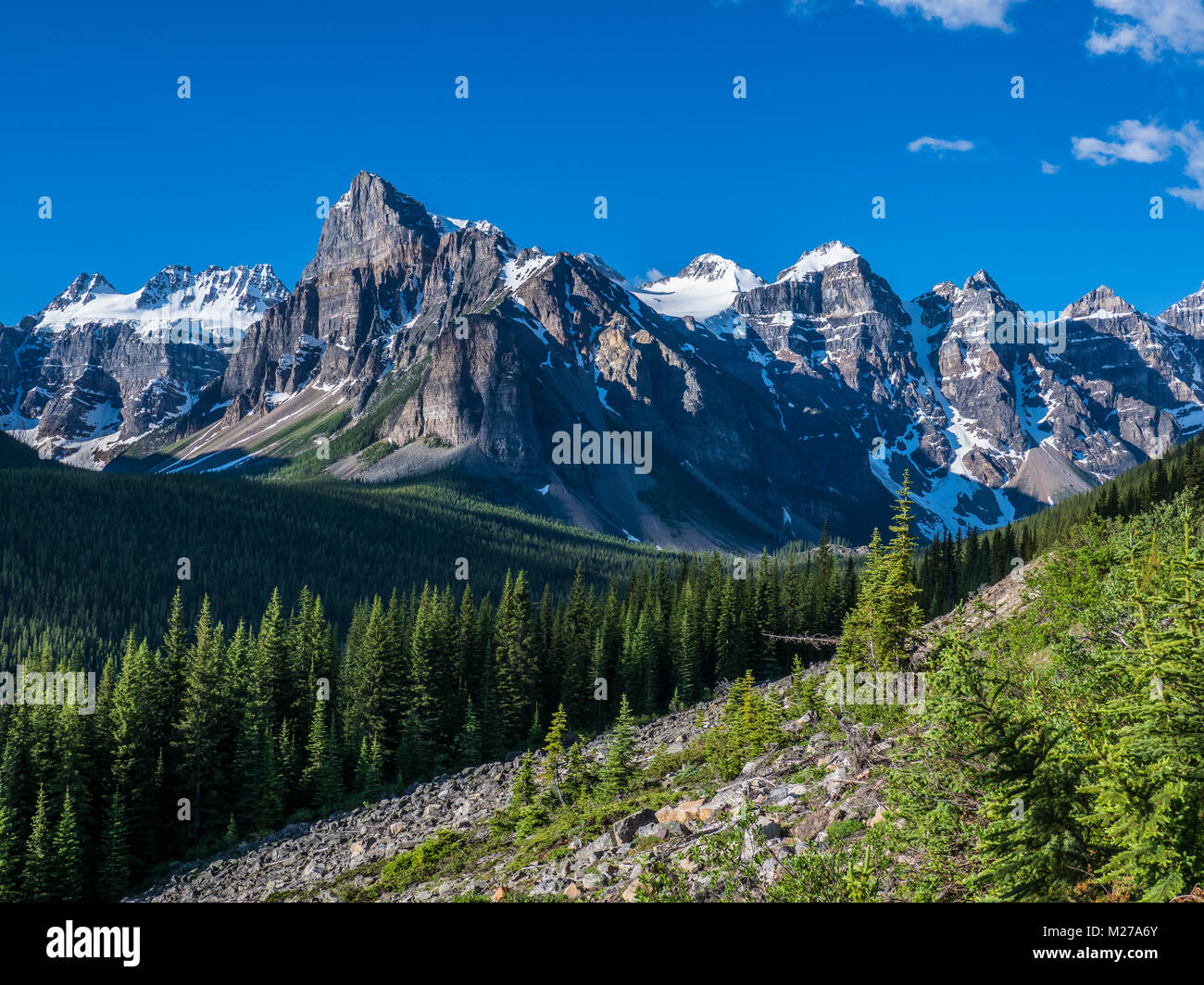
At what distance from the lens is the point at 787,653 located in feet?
281

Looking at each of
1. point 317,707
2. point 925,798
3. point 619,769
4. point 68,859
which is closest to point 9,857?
point 68,859

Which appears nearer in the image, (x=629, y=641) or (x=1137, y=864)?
(x=1137, y=864)

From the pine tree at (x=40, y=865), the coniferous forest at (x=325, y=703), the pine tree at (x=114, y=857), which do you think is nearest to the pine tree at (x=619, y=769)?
the coniferous forest at (x=325, y=703)

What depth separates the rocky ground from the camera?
19172 millimetres

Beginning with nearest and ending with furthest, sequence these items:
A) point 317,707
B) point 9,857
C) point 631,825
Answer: point 631,825
point 9,857
point 317,707

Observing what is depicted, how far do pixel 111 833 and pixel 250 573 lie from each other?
139 meters

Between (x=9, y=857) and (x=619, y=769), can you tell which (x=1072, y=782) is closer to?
(x=619, y=769)

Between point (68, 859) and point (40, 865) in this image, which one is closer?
point (40, 865)

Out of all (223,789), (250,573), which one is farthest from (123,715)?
(250,573)

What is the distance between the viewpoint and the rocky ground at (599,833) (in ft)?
62.9

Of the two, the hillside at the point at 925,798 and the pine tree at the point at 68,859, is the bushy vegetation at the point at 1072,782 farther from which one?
the pine tree at the point at 68,859

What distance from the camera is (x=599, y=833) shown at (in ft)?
86.5

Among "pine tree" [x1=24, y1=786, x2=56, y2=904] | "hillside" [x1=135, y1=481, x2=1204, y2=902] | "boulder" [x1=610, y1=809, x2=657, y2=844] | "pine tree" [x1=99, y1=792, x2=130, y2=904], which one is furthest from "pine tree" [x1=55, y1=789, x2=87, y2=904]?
"boulder" [x1=610, y1=809, x2=657, y2=844]
